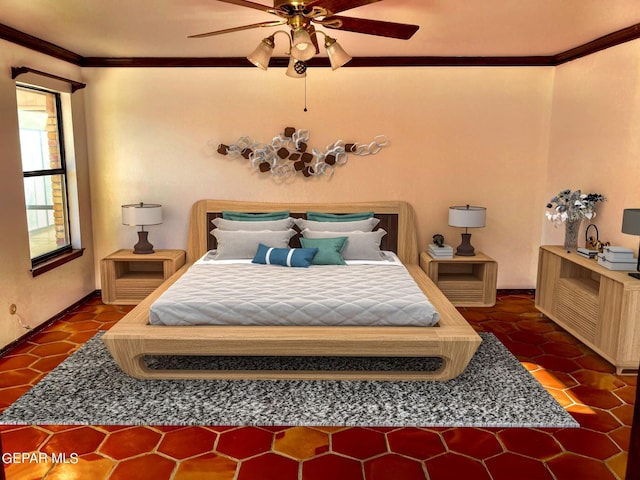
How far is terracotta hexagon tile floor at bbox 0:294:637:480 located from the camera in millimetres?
2535

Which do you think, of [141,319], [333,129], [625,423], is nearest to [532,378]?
[625,423]

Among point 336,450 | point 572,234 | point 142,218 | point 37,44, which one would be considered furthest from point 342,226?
point 37,44

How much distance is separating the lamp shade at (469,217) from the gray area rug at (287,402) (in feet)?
5.46

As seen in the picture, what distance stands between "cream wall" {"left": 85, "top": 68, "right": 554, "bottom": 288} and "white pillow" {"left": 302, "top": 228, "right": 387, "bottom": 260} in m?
0.59

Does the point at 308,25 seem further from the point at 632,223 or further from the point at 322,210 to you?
the point at 322,210

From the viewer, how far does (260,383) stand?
3441 mm

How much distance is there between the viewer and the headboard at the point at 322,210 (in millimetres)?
5352

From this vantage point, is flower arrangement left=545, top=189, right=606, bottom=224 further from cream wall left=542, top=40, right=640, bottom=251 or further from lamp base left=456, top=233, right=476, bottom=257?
lamp base left=456, top=233, right=476, bottom=257

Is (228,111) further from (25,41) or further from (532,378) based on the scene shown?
(532,378)

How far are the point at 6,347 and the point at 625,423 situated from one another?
13.8 ft

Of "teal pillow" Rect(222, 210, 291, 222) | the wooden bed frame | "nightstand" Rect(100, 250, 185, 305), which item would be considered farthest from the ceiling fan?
"nightstand" Rect(100, 250, 185, 305)

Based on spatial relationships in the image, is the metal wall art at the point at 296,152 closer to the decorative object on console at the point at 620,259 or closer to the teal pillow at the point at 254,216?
the teal pillow at the point at 254,216

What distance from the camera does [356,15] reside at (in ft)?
12.0

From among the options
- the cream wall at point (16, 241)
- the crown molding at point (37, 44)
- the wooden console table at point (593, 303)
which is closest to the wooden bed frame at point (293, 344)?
the wooden console table at point (593, 303)
